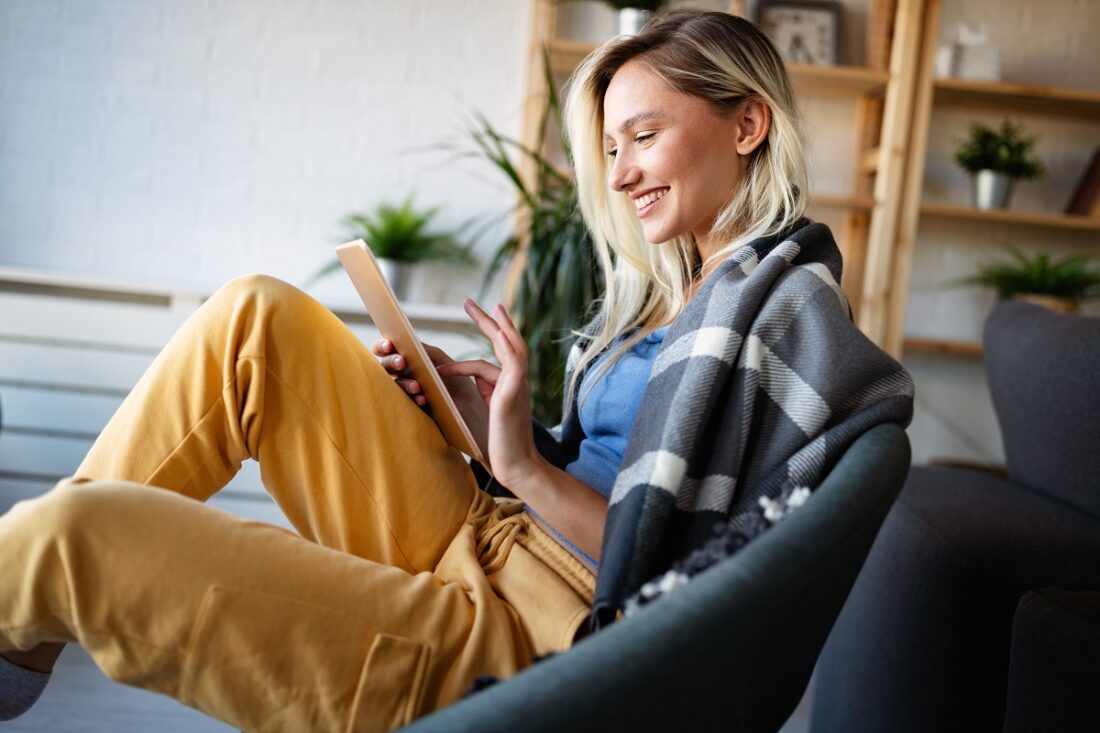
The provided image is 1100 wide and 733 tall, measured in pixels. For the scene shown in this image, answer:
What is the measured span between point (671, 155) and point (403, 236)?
2190mm

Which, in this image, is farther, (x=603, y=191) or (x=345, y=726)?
(x=603, y=191)

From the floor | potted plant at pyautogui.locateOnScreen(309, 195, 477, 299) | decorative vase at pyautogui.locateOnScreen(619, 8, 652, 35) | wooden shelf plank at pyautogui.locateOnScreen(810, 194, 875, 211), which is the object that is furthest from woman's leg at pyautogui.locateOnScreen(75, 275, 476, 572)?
wooden shelf plank at pyautogui.locateOnScreen(810, 194, 875, 211)

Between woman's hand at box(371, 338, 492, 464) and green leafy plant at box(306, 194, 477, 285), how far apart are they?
203 cm

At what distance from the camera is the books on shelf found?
3.67 meters

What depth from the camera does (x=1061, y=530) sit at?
1.48 metres

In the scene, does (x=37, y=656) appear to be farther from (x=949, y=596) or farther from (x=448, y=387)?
(x=949, y=596)

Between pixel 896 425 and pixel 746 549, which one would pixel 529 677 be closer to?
pixel 746 549

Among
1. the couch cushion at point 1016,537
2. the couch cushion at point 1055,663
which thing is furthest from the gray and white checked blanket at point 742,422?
the couch cushion at point 1016,537

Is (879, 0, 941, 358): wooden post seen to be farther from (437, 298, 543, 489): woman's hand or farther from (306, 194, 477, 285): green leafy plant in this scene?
(437, 298, 543, 489): woman's hand

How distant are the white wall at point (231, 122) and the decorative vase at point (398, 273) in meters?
0.21

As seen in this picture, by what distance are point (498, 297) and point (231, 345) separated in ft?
8.67

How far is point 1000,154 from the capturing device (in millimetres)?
3574

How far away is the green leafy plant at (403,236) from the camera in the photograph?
3518 millimetres

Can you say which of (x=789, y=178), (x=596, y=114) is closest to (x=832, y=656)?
(x=789, y=178)
